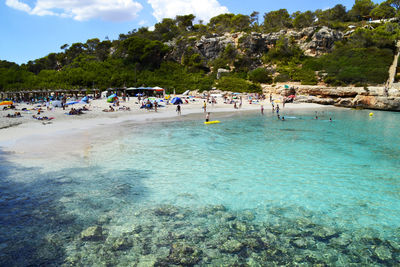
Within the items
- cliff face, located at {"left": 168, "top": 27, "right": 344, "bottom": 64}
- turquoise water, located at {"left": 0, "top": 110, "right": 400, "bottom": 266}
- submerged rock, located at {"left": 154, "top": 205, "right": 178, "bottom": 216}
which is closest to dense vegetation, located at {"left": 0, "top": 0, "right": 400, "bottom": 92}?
cliff face, located at {"left": 168, "top": 27, "right": 344, "bottom": 64}

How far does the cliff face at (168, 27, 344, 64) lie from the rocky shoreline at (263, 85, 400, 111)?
82.4 ft

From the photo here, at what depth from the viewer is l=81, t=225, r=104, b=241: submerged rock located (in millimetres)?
6961

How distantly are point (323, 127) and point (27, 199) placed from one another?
82.7 feet

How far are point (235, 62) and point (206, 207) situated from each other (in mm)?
70152

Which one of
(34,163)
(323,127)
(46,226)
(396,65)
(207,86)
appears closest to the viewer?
(46,226)

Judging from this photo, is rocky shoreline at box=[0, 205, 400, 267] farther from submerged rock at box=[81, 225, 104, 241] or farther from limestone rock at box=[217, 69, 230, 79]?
limestone rock at box=[217, 69, 230, 79]

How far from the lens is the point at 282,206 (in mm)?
8969

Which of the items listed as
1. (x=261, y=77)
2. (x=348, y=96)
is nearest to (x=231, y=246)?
(x=348, y=96)

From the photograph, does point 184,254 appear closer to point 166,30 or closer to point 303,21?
point 303,21

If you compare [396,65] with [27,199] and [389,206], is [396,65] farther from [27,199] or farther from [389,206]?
[27,199]

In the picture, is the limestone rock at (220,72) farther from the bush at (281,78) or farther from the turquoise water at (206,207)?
the turquoise water at (206,207)

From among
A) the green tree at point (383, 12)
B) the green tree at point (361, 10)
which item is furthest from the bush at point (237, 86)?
the green tree at point (383, 12)

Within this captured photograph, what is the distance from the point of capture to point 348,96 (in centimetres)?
4903

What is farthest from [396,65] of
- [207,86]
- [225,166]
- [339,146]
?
[225,166]
